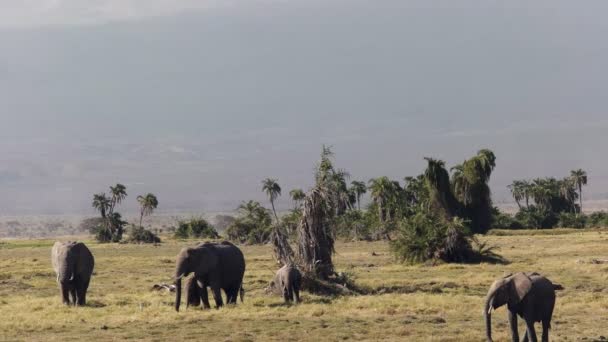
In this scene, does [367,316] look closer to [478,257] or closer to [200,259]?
[200,259]

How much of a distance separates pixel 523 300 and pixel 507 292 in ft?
1.43

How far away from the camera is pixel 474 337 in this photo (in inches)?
917

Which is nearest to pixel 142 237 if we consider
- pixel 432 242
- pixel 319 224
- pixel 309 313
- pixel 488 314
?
pixel 432 242

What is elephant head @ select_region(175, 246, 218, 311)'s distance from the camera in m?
29.9

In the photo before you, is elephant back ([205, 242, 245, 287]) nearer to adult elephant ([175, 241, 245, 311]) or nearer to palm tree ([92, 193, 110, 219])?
adult elephant ([175, 241, 245, 311])

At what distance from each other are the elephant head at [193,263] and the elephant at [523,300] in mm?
12772

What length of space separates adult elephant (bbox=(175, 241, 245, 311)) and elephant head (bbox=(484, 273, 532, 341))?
42.0ft

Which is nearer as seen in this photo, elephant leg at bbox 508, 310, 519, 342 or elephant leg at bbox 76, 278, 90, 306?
elephant leg at bbox 508, 310, 519, 342

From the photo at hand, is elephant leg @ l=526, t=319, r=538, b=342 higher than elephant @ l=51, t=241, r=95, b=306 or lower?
lower

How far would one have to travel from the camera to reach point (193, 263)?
3028 centimetres

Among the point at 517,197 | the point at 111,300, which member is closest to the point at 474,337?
the point at 111,300

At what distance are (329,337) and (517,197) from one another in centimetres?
14821

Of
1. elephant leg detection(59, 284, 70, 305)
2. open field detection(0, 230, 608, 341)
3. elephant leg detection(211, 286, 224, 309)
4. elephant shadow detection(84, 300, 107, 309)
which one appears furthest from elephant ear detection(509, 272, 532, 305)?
elephant leg detection(59, 284, 70, 305)

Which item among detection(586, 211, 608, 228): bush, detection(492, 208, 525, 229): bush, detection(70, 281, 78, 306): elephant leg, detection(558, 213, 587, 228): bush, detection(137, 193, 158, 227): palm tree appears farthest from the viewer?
detection(137, 193, 158, 227): palm tree
